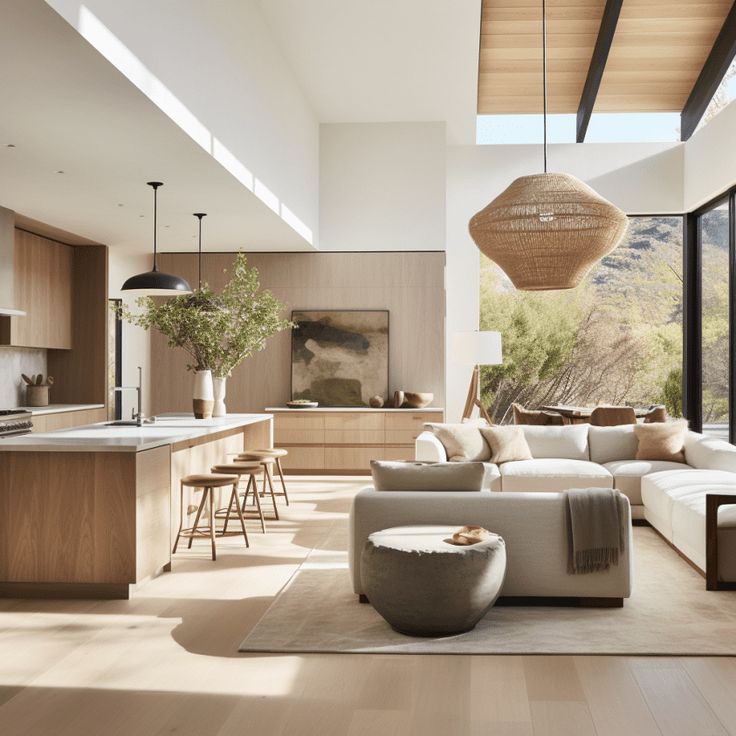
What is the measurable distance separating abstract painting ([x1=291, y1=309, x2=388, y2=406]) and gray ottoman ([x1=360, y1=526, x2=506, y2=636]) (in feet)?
19.5

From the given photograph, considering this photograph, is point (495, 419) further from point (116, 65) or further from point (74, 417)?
point (116, 65)

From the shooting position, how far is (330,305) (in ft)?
32.7

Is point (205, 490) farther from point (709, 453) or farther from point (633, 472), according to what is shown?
point (709, 453)

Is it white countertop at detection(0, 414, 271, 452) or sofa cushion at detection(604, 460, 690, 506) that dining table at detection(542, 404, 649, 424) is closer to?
sofa cushion at detection(604, 460, 690, 506)

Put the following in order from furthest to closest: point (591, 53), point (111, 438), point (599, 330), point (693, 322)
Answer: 1. point (599, 330)
2. point (693, 322)
3. point (591, 53)
4. point (111, 438)

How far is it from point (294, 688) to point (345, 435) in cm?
634

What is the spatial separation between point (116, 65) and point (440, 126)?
6.45 meters

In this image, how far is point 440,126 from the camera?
9875mm

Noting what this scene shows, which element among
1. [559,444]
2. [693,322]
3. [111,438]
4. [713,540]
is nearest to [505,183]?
[693,322]

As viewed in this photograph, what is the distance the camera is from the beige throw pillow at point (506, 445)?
7.15 m

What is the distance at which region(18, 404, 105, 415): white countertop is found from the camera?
312 inches

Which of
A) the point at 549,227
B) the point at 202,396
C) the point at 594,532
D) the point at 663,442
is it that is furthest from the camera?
the point at 663,442

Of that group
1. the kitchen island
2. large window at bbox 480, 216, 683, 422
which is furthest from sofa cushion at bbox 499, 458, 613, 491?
large window at bbox 480, 216, 683, 422

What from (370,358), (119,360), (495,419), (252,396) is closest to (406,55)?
(370,358)
